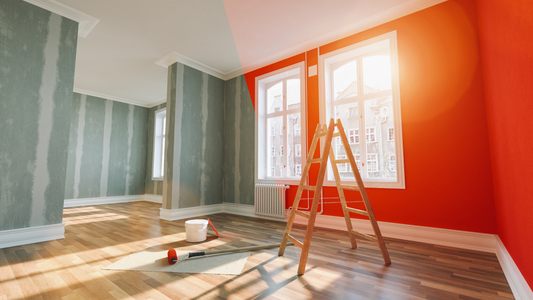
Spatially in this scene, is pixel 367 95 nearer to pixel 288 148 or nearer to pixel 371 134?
pixel 371 134

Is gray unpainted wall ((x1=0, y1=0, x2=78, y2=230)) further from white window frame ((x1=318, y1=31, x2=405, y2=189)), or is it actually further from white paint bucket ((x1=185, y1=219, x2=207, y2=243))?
white window frame ((x1=318, y1=31, x2=405, y2=189))

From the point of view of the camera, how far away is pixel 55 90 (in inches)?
128

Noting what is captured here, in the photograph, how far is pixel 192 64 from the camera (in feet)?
16.6

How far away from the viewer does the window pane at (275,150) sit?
16.0 feet

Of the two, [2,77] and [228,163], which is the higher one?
[2,77]

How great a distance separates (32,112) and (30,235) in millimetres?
1475

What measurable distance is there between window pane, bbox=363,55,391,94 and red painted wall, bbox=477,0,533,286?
1.29m

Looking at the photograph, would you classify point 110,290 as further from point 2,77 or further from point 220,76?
point 220,76

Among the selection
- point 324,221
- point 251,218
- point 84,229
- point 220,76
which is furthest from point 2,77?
point 324,221

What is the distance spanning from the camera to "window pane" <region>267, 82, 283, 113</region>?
16.6 ft

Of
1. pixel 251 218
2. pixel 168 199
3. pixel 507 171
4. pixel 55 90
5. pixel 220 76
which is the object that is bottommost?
pixel 251 218

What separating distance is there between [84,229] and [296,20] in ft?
14.4

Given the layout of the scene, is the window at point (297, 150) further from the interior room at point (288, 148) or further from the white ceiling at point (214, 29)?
the white ceiling at point (214, 29)

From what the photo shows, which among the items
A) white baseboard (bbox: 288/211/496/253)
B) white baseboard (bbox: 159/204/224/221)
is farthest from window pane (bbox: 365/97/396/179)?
white baseboard (bbox: 159/204/224/221)
